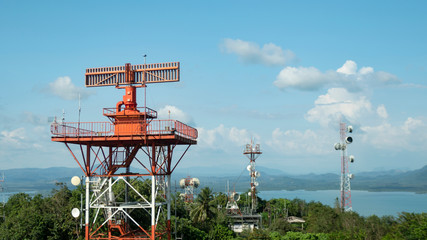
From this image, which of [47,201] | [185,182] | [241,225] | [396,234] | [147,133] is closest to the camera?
[147,133]

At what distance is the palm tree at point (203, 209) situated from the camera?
59.6 meters

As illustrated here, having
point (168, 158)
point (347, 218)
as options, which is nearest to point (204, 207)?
point (347, 218)

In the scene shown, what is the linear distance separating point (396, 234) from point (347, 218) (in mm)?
15641

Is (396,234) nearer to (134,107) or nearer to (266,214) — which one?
(134,107)

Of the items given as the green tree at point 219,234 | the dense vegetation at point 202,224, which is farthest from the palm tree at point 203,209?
the green tree at point 219,234

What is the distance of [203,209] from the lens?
60.1 m

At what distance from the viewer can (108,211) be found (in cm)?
3841

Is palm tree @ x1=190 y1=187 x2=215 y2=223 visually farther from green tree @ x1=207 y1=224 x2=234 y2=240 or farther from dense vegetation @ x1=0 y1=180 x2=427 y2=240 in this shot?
green tree @ x1=207 y1=224 x2=234 y2=240

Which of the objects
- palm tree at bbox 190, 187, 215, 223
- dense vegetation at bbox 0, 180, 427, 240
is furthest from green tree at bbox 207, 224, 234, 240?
palm tree at bbox 190, 187, 215, 223

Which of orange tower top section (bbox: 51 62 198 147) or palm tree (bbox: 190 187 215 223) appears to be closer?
orange tower top section (bbox: 51 62 198 147)

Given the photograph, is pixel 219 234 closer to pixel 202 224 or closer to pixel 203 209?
pixel 202 224

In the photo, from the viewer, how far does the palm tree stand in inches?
2346

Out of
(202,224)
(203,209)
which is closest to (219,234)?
(202,224)

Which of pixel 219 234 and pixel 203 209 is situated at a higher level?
pixel 203 209
